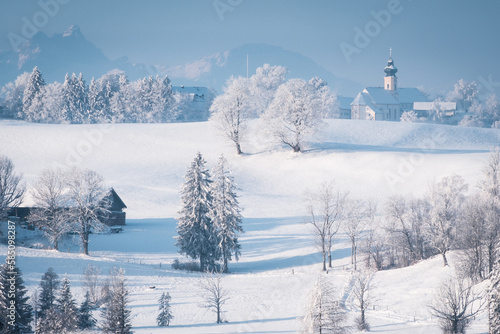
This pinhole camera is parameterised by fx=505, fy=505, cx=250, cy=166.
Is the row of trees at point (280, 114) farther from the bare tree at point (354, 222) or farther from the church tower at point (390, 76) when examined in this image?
the church tower at point (390, 76)

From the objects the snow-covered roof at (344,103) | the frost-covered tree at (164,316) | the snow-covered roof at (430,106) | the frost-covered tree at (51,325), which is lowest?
the frost-covered tree at (164,316)

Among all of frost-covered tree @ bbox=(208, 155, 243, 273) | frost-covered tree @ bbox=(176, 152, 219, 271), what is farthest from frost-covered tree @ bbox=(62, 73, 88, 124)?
frost-covered tree @ bbox=(208, 155, 243, 273)

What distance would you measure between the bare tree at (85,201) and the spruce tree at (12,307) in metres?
16.6

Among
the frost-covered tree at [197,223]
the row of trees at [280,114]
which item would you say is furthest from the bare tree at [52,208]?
the row of trees at [280,114]

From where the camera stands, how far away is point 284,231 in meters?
47.9

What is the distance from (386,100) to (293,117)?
3425 inches

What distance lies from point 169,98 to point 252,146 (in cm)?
4351

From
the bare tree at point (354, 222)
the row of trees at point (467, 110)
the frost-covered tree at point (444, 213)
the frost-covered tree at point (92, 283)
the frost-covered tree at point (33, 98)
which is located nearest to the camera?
the frost-covered tree at point (92, 283)

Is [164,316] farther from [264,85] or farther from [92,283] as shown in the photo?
[264,85]

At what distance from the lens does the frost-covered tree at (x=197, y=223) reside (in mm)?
39188

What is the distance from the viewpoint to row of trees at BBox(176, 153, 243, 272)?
39.3m

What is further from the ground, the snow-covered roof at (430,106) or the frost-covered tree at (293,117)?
the snow-covered roof at (430,106)

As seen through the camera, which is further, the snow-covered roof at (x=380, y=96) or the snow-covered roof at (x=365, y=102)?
→ the snow-covered roof at (x=380, y=96)

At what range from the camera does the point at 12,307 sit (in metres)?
21.6
